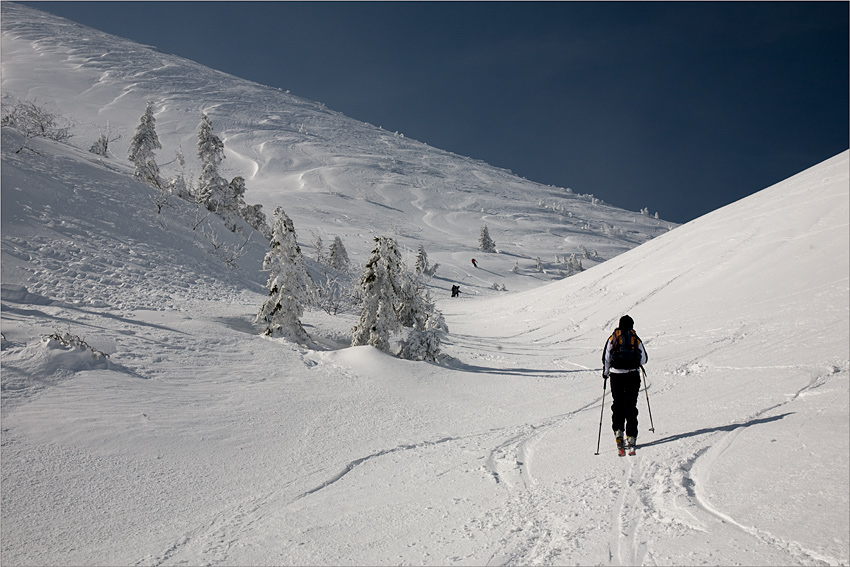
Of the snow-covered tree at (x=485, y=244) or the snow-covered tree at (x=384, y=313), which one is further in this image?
the snow-covered tree at (x=485, y=244)

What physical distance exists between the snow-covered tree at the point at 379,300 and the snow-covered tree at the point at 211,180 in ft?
63.6

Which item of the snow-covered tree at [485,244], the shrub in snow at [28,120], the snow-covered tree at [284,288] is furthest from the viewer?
the snow-covered tree at [485,244]

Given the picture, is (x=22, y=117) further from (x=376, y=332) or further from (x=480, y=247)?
(x=480, y=247)

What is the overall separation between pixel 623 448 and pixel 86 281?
1442cm

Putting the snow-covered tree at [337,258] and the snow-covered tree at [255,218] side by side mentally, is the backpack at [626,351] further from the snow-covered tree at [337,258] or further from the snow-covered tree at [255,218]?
the snow-covered tree at [337,258]

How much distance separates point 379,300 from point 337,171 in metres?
117

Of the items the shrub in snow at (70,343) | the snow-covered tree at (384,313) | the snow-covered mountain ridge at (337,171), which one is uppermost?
the snow-covered mountain ridge at (337,171)

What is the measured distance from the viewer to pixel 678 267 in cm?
2064

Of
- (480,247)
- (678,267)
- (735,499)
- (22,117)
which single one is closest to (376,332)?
(735,499)

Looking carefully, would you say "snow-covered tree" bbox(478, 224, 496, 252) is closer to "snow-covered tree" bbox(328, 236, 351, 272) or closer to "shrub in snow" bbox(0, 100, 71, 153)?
"snow-covered tree" bbox(328, 236, 351, 272)

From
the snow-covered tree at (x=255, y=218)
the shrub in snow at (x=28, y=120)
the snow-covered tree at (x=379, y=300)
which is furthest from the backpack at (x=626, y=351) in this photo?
the snow-covered tree at (x=255, y=218)

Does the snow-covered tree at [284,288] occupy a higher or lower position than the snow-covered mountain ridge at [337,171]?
lower

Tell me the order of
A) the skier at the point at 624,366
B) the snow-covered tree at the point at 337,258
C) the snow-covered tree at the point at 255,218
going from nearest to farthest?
the skier at the point at 624,366 → the snow-covered tree at the point at 255,218 → the snow-covered tree at the point at 337,258

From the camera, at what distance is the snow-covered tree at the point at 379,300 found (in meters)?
14.1
